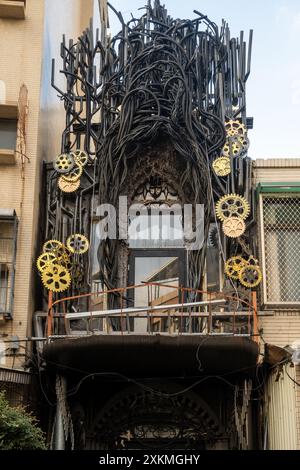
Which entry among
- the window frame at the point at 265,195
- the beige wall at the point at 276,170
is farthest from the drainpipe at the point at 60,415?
the beige wall at the point at 276,170

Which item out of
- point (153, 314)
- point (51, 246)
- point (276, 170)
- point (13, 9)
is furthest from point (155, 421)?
point (13, 9)

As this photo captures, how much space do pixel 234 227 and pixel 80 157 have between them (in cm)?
393

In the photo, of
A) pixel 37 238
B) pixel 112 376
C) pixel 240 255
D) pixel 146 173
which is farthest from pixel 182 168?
pixel 112 376

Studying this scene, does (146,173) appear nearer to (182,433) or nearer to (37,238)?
(37,238)

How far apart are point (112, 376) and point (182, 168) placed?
5029 mm

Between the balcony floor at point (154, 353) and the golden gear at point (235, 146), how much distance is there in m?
4.82

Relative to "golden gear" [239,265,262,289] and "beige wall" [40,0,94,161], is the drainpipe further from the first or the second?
"beige wall" [40,0,94,161]

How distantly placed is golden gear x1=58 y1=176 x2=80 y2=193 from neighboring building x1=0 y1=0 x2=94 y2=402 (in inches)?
22.7

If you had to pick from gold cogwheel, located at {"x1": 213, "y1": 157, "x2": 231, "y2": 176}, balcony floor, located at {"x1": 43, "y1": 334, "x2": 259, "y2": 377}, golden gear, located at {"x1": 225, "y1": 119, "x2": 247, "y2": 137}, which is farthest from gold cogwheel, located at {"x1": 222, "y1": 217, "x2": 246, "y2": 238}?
balcony floor, located at {"x1": 43, "y1": 334, "x2": 259, "y2": 377}

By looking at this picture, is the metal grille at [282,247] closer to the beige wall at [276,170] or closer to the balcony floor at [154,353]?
the beige wall at [276,170]

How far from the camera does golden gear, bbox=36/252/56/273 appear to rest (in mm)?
16922

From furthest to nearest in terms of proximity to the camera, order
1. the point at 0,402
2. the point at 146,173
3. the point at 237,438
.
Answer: the point at 146,173 → the point at 237,438 → the point at 0,402
